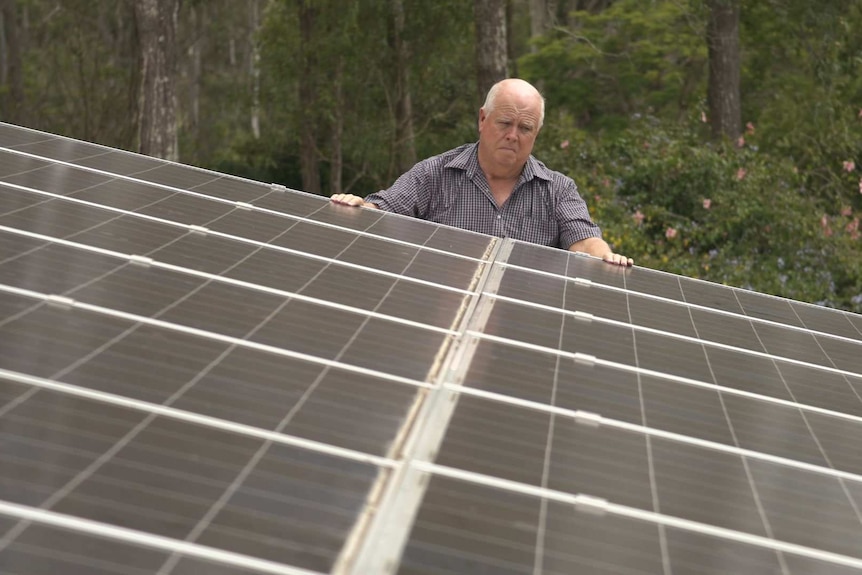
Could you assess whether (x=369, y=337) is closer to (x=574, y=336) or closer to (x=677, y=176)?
(x=574, y=336)

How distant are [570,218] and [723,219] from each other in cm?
761

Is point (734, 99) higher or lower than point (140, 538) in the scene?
lower

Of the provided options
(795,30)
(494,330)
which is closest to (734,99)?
(795,30)

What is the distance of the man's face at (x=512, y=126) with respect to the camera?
8016mm

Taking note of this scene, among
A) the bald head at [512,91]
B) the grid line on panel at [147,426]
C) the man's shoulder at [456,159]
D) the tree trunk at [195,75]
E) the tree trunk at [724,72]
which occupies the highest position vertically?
the bald head at [512,91]

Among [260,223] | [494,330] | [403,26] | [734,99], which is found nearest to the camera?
[494,330]

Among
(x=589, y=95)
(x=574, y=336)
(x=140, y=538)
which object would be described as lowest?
(x=589, y=95)

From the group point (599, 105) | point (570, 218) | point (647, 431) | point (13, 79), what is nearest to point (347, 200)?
point (570, 218)

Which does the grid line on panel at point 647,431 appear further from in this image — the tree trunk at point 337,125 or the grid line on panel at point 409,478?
the tree trunk at point 337,125

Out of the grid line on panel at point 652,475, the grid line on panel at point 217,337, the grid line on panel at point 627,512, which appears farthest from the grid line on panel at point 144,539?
the grid line on panel at point 217,337

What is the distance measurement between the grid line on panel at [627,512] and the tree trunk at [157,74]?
15.4 metres

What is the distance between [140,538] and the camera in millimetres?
2699

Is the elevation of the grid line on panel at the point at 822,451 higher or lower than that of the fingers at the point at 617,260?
higher

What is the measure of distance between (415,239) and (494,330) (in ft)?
6.37
